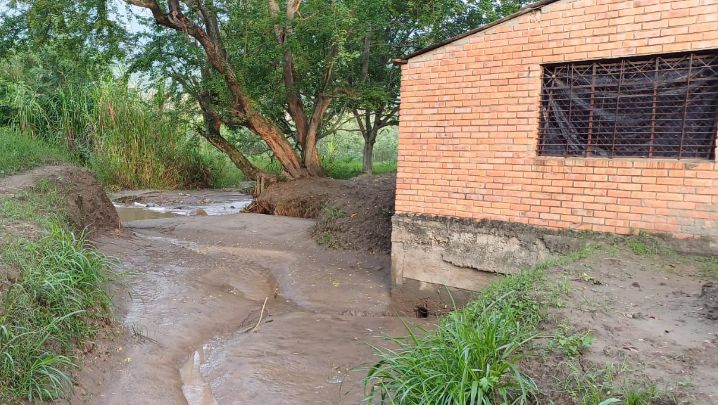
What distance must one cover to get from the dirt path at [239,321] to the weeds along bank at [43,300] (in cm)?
27

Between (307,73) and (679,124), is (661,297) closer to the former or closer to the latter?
(679,124)

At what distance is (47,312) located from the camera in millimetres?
4375

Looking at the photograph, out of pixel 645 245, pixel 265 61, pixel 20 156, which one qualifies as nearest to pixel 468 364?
pixel 645 245

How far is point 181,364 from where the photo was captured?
514 cm

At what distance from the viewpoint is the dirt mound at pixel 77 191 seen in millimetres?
7566

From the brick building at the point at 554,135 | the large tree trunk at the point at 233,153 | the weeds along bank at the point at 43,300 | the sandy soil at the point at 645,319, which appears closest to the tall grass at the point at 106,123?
the large tree trunk at the point at 233,153

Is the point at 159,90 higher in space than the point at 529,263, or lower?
higher

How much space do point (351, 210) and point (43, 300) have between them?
615cm

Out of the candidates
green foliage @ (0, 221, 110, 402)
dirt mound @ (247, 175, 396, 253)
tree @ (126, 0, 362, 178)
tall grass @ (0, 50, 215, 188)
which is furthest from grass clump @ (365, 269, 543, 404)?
tall grass @ (0, 50, 215, 188)

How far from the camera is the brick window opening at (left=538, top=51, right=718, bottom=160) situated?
512cm

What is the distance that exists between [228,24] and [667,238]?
10577 mm

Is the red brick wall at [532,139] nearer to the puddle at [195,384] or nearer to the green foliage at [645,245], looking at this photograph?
the green foliage at [645,245]

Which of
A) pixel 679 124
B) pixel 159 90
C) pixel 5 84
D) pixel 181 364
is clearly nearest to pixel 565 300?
pixel 679 124

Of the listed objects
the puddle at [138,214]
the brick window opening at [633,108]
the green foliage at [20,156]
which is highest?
the brick window opening at [633,108]
